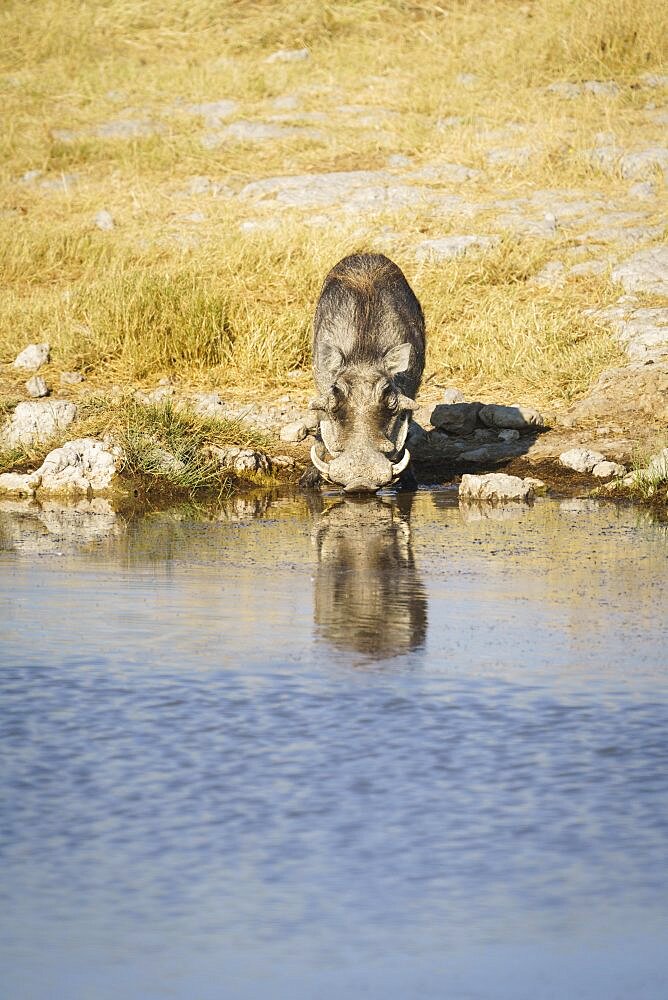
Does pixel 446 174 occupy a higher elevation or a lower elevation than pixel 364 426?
higher

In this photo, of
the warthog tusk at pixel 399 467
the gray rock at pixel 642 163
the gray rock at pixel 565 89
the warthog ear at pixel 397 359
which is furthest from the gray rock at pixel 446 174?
the warthog tusk at pixel 399 467

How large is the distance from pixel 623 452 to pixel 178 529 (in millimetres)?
3180

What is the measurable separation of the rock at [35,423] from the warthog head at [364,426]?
180cm

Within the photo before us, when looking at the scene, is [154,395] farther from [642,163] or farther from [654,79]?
[654,79]

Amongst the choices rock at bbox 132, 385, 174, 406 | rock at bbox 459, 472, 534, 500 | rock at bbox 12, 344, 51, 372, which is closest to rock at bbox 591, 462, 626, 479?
rock at bbox 459, 472, 534, 500

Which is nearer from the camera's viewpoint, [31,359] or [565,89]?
[31,359]

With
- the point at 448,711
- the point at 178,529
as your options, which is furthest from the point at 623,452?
the point at 448,711

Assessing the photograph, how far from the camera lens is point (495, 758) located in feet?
15.4

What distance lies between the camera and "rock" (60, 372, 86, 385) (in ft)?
37.6

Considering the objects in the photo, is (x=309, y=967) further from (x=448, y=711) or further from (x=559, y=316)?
(x=559, y=316)

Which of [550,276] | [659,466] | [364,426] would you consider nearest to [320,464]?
[364,426]

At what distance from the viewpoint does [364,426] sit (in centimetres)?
934

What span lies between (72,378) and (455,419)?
2817 millimetres

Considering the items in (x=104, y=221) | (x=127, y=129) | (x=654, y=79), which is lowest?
(x=104, y=221)
